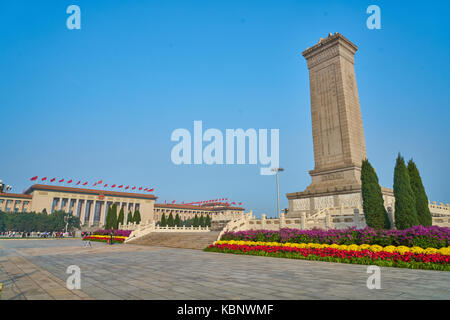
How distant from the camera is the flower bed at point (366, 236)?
11.1 meters

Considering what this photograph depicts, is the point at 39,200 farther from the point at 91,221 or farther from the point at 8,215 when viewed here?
the point at 91,221

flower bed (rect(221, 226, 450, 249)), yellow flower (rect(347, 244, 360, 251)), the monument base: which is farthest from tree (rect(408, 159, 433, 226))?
the monument base

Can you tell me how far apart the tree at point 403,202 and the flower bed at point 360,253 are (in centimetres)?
453

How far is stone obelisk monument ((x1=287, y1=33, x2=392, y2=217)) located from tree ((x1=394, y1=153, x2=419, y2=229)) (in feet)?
45.2

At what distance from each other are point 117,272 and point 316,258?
8584 millimetres

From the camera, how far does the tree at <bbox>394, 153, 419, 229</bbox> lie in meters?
15.0

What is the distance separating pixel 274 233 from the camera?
1697 cm

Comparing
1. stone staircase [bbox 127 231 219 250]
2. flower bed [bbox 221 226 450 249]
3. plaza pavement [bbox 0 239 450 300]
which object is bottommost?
stone staircase [bbox 127 231 219 250]

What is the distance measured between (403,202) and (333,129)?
21.6 metres

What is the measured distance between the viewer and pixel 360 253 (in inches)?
456

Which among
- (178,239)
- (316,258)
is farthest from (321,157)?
(316,258)

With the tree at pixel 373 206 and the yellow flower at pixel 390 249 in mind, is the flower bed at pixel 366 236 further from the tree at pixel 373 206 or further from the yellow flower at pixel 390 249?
the tree at pixel 373 206

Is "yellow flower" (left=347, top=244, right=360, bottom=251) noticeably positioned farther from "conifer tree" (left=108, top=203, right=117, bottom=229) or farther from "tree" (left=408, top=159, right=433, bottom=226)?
"conifer tree" (left=108, top=203, right=117, bottom=229)

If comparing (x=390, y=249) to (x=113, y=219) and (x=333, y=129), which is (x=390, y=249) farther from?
(x=113, y=219)
